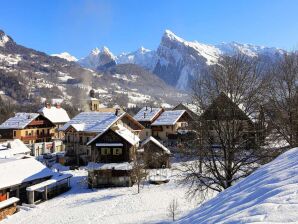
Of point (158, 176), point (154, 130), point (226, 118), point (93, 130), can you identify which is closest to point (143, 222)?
point (226, 118)

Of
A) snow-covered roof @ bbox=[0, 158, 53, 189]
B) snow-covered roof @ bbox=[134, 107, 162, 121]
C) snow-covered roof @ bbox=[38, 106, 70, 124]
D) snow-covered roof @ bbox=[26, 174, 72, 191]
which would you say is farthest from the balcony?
snow-covered roof @ bbox=[26, 174, 72, 191]

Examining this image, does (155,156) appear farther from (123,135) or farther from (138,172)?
(138,172)

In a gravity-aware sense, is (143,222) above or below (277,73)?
below

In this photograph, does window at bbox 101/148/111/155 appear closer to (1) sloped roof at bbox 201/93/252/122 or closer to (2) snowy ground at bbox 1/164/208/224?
(2) snowy ground at bbox 1/164/208/224

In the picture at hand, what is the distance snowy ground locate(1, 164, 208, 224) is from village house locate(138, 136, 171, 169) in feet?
22.5

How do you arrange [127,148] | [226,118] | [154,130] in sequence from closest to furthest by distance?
[226,118] < [127,148] < [154,130]

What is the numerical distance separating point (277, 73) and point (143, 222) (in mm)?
15695

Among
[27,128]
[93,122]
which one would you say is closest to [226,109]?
[93,122]

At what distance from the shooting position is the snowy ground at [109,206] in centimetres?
2999

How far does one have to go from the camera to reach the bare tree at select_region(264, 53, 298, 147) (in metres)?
24.6

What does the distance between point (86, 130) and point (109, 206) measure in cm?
2414

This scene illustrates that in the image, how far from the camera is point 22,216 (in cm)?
3334

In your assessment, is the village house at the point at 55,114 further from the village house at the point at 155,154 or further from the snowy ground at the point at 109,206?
the snowy ground at the point at 109,206

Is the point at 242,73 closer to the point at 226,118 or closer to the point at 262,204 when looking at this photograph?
the point at 226,118
